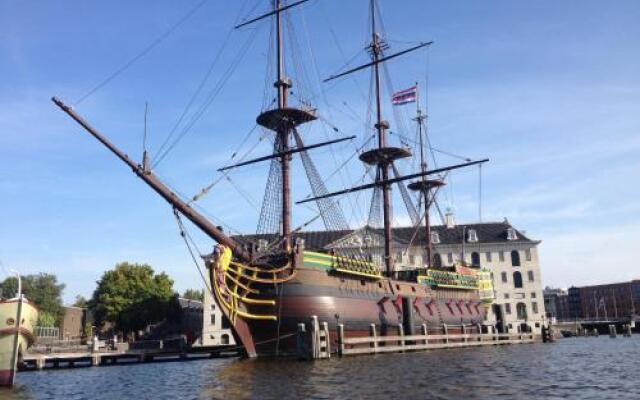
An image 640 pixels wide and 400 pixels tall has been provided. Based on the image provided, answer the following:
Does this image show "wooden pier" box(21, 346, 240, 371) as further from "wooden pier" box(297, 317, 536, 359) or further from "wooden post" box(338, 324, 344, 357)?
"wooden post" box(338, 324, 344, 357)

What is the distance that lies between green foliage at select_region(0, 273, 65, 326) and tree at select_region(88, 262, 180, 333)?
19857 millimetres

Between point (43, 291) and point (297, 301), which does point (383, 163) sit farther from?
point (43, 291)

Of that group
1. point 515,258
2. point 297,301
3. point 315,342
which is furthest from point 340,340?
point 515,258

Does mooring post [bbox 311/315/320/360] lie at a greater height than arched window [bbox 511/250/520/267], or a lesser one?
lesser

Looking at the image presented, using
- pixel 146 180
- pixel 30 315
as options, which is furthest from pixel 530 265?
pixel 30 315

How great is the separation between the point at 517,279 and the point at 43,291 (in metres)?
79.3

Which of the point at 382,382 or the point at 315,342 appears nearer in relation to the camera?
the point at 382,382

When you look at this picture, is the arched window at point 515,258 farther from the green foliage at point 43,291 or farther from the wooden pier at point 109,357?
the green foliage at point 43,291

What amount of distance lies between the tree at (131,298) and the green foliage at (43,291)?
19857 millimetres

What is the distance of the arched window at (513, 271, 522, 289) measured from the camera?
283 ft

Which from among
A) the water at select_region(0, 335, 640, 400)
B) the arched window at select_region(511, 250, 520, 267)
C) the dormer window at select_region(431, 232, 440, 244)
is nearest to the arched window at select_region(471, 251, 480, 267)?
the arched window at select_region(511, 250, 520, 267)

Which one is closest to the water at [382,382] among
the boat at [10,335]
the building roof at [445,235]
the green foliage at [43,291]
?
the boat at [10,335]

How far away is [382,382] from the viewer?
2138 cm

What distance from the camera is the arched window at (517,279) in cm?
8619
